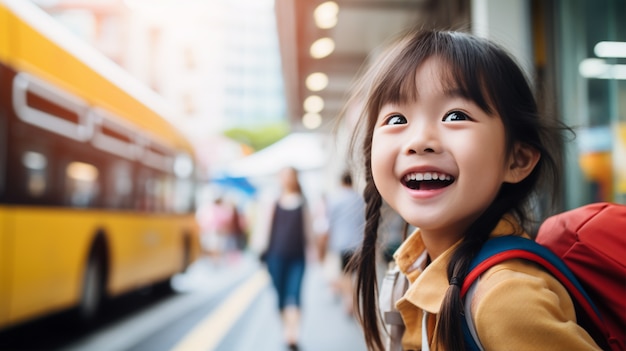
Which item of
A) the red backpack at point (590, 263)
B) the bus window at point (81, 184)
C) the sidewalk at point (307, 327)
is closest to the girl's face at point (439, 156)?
the red backpack at point (590, 263)

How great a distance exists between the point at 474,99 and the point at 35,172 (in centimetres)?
547

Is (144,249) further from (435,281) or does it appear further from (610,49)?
(435,281)

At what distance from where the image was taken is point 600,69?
16.0 ft

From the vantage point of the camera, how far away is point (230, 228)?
51.6 feet

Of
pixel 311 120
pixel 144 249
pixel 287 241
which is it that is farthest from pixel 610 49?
pixel 311 120

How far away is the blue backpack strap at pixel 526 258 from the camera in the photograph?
99 centimetres

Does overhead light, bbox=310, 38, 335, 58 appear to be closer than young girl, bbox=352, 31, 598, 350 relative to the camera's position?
No

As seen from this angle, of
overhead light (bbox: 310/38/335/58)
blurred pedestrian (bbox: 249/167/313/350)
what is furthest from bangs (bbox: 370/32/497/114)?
overhead light (bbox: 310/38/335/58)

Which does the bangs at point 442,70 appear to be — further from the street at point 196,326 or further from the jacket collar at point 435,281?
the street at point 196,326

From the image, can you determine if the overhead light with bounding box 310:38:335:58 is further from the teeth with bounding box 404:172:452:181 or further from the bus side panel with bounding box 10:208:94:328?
the teeth with bounding box 404:172:452:181

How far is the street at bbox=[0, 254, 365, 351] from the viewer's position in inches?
244

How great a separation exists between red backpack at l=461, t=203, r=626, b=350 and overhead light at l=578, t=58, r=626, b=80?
3.76 m

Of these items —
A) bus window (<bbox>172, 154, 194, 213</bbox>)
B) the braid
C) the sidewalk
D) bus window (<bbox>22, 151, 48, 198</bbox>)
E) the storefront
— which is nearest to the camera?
the braid

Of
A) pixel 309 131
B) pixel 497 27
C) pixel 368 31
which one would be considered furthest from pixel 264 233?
pixel 309 131
